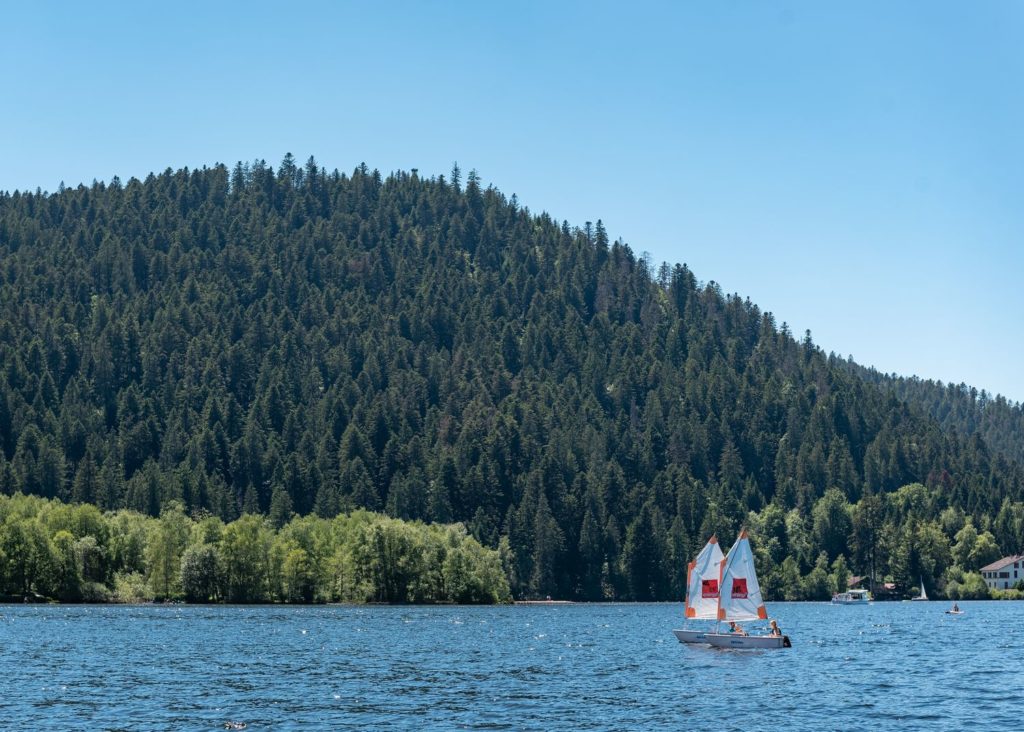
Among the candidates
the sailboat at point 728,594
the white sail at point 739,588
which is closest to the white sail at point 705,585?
the sailboat at point 728,594

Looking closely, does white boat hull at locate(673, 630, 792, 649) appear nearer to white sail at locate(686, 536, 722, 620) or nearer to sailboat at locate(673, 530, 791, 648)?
sailboat at locate(673, 530, 791, 648)

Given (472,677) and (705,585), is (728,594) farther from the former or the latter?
(472,677)

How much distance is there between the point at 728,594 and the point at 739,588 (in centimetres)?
99

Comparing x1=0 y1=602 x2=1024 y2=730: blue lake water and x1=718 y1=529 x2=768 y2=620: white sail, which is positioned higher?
x1=718 y1=529 x2=768 y2=620: white sail

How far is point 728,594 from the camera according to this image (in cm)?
10981

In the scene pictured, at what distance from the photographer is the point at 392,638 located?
118 meters

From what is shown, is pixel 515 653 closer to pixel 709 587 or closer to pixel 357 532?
pixel 709 587

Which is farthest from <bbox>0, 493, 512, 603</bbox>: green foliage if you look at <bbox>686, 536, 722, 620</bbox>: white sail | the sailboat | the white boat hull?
the white boat hull

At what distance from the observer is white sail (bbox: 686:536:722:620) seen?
110 meters

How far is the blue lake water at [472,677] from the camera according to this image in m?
65.6

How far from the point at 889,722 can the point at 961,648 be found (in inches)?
2124

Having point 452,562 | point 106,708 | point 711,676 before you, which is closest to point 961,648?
point 711,676

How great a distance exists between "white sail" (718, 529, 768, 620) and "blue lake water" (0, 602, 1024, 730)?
343 centimetres

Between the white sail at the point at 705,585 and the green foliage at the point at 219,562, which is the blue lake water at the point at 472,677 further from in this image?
the green foliage at the point at 219,562
